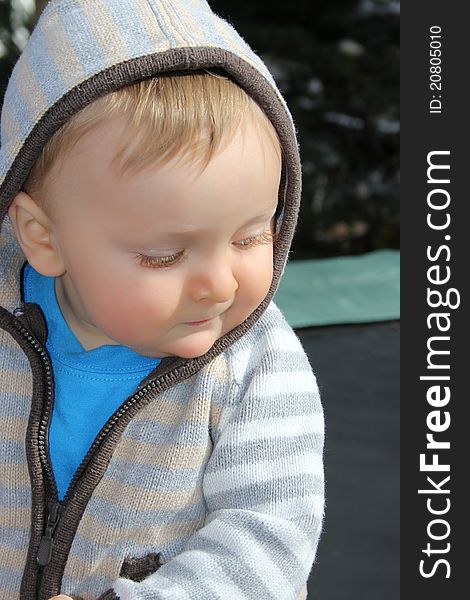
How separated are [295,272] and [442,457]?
111cm

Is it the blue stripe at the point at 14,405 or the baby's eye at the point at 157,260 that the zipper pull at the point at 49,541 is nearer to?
the blue stripe at the point at 14,405

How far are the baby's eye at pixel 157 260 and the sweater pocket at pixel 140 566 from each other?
344mm

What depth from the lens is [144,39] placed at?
37.2 inches

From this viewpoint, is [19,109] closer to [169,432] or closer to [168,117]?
[168,117]

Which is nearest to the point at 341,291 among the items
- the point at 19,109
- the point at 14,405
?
the point at 14,405

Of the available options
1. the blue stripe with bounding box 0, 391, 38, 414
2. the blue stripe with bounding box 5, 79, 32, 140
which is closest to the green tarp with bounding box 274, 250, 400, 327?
the blue stripe with bounding box 0, 391, 38, 414

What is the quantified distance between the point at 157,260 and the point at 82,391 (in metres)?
0.24

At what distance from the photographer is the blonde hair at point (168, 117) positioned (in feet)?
2.94

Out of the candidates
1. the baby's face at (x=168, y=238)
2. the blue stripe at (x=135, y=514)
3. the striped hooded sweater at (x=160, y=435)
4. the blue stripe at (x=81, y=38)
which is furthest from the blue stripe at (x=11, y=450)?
the blue stripe at (x=81, y=38)

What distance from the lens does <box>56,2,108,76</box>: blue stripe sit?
937 millimetres

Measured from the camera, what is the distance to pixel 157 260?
3.06 feet

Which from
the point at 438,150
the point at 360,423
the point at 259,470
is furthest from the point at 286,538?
the point at 438,150

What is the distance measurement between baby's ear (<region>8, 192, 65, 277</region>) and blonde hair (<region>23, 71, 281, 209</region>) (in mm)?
74

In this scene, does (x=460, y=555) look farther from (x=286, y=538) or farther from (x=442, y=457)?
(x=286, y=538)
